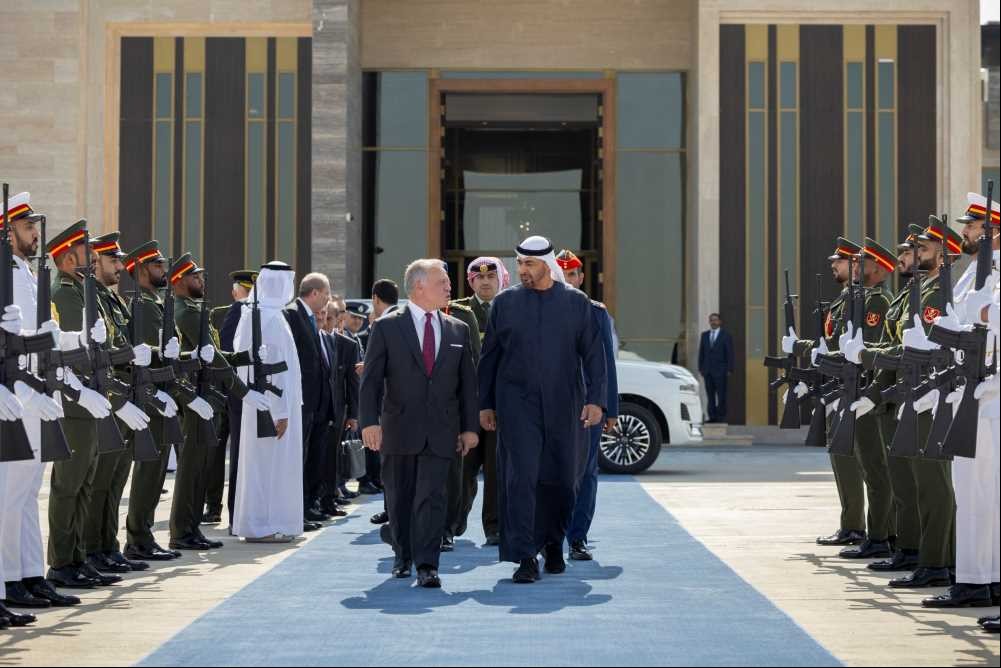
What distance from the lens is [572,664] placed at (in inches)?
276

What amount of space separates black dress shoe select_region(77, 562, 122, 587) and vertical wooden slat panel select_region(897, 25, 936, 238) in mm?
21036

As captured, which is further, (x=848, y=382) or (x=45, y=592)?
(x=848, y=382)

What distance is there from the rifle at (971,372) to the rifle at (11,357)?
4.48 metres

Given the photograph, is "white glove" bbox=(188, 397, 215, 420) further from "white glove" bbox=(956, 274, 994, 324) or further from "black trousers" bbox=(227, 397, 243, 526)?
"white glove" bbox=(956, 274, 994, 324)

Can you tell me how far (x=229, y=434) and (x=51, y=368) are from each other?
545 centimetres

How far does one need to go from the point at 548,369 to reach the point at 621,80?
68.0 ft

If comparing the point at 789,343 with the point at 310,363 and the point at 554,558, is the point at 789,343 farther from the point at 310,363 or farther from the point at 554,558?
the point at 310,363

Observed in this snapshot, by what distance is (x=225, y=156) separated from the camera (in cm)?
2888

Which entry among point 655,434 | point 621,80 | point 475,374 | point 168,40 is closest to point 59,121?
point 168,40

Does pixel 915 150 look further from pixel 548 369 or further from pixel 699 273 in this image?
pixel 548 369

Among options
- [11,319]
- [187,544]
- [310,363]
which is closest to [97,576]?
[187,544]

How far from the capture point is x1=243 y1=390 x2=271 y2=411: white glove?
1213 cm

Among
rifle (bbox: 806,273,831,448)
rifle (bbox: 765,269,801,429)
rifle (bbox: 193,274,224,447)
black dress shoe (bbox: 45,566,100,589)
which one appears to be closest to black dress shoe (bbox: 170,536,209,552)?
rifle (bbox: 193,274,224,447)

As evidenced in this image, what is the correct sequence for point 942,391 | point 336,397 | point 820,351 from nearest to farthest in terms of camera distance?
1. point 942,391
2. point 820,351
3. point 336,397
